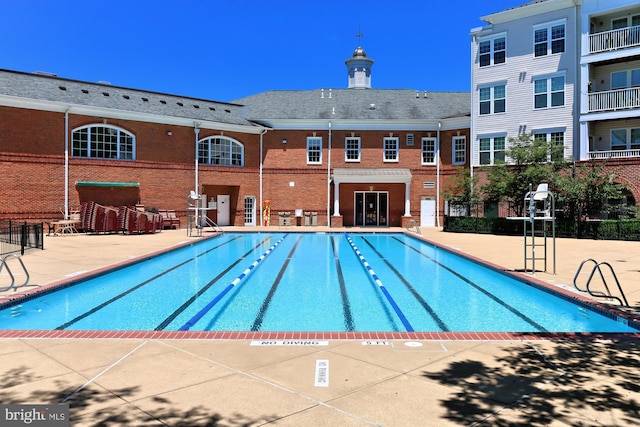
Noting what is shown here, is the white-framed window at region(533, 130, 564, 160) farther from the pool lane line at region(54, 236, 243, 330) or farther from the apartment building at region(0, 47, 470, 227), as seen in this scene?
the pool lane line at region(54, 236, 243, 330)

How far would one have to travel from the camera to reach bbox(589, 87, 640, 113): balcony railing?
80.1 feet

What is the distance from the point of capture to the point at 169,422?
A: 11.9 feet

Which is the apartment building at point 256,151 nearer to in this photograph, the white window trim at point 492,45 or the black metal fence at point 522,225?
the white window trim at point 492,45

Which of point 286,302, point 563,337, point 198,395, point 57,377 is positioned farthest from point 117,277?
point 563,337

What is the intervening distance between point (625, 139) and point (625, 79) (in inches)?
133

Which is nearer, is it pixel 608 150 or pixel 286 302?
pixel 286 302

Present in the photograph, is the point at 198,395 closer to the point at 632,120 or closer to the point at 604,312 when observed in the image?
the point at 604,312

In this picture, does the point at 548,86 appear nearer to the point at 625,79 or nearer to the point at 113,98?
the point at 625,79

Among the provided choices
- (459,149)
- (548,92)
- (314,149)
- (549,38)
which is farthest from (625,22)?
(314,149)

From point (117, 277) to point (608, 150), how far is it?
26.2 metres

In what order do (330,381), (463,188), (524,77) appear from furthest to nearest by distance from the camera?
(463,188) → (524,77) → (330,381)

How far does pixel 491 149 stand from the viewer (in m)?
28.7

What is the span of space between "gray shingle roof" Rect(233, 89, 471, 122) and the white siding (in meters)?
3.03

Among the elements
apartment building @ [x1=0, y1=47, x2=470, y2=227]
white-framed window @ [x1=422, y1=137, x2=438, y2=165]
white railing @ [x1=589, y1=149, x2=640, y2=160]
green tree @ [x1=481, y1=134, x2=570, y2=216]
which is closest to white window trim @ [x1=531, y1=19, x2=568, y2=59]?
green tree @ [x1=481, y1=134, x2=570, y2=216]
